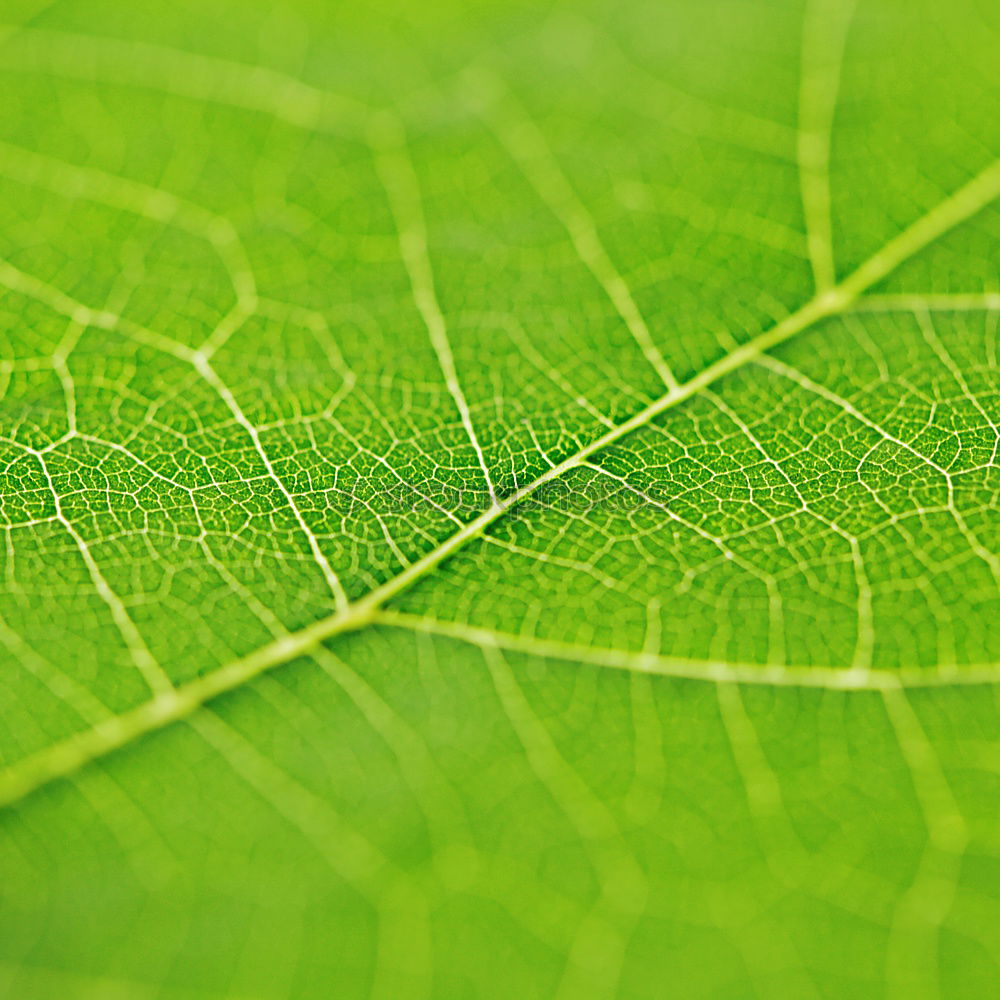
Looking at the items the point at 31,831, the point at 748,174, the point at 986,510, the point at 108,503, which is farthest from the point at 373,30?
the point at 31,831

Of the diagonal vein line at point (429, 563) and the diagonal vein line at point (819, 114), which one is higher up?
the diagonal vein line at point (819, 114)

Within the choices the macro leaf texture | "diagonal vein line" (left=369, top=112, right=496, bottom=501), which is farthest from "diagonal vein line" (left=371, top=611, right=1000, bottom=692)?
"diagonal vein line" (left=369, top=112, right=496, bottom=501)

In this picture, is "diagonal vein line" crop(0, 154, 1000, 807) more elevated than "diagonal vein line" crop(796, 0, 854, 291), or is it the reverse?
"diagonal vein line" crop(796, 0, 854, 291)

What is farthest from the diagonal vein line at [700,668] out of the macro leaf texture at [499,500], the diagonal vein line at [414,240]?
the diagonal vein line at [414,240]

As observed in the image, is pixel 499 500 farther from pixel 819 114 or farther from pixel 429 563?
pixel 819 114

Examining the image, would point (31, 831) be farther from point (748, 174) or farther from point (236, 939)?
point (748, 174)

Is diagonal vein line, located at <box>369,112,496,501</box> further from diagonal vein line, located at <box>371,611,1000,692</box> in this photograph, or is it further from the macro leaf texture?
diagonal vein line, located at <box>371,611,1000,692</box>

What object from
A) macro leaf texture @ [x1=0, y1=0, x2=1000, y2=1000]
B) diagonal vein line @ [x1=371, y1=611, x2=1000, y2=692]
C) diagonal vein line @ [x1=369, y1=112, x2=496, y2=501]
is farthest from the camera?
diagonal vein line @ [x1=369, y1=112, x2=496, y2=501]

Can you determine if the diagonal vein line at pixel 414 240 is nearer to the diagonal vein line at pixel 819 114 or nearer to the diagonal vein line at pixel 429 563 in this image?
the diagonal vein line at pixel 429 563

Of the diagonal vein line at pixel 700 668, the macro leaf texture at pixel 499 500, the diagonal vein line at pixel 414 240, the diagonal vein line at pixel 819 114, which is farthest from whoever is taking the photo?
the diagonal vein line at pixel 819 114

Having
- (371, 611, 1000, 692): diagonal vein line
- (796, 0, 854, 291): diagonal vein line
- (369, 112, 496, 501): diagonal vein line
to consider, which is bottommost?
(371, 611, 1000, 692): diagonal vein line
